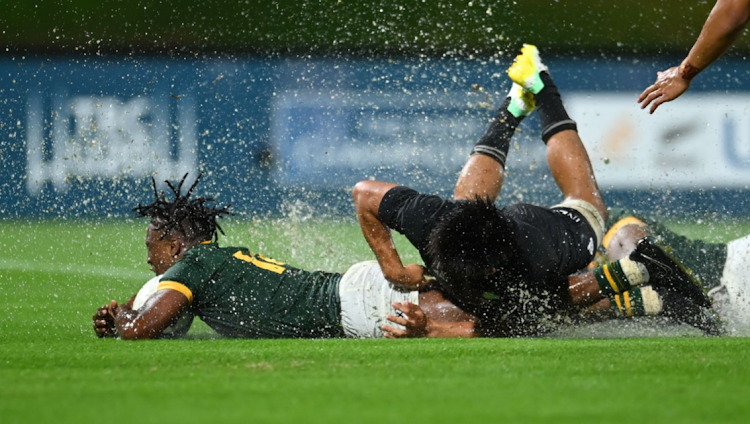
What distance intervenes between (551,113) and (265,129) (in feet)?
25.4

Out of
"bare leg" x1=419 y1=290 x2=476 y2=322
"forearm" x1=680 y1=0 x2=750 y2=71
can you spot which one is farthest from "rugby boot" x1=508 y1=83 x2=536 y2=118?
"bare leg" x1=419 y1=290 x2=476 y2=322

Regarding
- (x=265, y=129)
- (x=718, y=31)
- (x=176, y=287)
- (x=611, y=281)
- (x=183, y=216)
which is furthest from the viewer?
(x=265, y=129)

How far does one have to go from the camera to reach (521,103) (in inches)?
283

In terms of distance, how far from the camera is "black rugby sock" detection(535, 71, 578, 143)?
6.88m

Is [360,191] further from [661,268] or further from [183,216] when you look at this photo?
[661,268]

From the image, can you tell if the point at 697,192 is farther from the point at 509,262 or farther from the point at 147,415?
the point at 147,415

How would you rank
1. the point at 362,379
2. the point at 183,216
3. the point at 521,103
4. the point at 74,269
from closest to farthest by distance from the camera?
the point at 362,379 < the point at 183,216 < the point at 521,103 < the point at 74,269

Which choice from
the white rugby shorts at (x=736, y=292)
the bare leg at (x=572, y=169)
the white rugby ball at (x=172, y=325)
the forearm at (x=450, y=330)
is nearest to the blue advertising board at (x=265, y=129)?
the bare leg at (x=572, y=169)

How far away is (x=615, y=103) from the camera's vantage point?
14.6 meters

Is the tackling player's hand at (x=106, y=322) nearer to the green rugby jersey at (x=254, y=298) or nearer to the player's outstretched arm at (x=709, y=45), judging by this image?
the green rugby jersey at (x=254, y=298)

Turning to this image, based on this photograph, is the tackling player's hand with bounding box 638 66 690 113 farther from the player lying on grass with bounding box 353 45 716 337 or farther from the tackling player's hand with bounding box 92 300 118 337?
the tackling player's hand with bounding box 92 300 118 337

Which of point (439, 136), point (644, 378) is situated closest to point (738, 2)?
point (644, 378)

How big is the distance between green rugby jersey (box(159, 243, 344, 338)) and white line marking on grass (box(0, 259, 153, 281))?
10.9 ft

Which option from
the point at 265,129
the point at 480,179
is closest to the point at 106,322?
the point at 480,179
